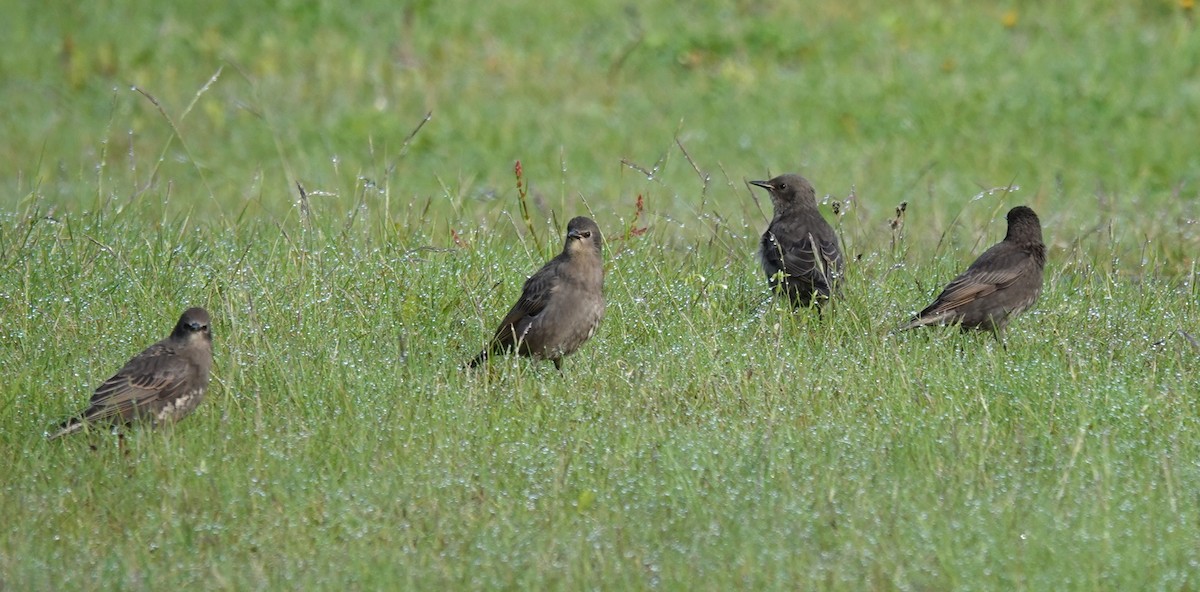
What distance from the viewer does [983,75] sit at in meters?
14.6

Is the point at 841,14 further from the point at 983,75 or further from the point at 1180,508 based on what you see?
the point at 1180,508

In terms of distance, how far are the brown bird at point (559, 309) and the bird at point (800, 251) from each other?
38.4 inches

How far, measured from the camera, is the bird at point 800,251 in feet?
26.3

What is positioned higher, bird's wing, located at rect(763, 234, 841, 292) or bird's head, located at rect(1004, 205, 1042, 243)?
bird's head, located at rect(1004, 205, 1042, 243)

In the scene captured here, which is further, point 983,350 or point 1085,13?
point 1085,13

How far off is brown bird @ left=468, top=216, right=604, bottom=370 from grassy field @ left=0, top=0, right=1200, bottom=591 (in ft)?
0.66

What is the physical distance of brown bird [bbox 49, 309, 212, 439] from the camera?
20.2 feet

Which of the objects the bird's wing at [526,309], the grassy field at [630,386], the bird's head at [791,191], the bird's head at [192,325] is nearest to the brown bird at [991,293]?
the grassy field at [630,386]

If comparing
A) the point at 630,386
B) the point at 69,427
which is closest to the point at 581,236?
the point at 630,386

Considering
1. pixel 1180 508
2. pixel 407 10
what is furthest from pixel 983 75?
pixel 1180 508

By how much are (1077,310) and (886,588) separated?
3.18 meters

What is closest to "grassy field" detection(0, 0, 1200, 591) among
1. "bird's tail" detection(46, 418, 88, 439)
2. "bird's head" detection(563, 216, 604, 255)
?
"bird's tail" detection(46, 418, 88, 439)

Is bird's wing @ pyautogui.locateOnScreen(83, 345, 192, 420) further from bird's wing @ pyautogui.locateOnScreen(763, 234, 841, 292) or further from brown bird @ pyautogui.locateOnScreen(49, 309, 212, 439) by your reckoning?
bird's wing @ pyautogui.locateOnScreen(763, 234, 841, 292)

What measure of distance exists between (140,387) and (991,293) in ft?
13.0
